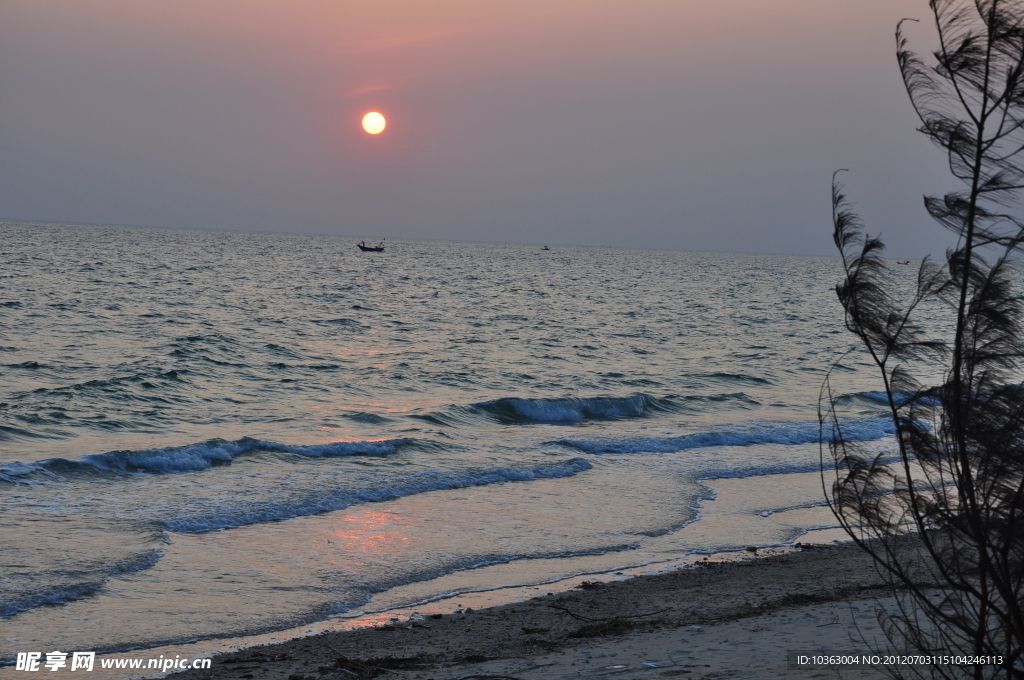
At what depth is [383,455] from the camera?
16656 mm

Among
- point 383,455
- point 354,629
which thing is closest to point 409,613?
point 354,629

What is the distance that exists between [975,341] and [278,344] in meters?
32.1

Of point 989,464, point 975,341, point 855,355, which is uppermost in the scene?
point 975,341

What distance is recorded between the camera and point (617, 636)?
752cm

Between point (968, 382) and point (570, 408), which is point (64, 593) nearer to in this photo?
point (968, 382)

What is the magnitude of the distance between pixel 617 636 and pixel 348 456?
9.86m

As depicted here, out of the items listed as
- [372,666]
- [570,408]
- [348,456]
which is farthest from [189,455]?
[570,408]

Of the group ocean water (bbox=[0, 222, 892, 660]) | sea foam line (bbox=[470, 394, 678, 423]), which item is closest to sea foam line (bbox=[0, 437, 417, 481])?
ocean water (bbox=[0, 222, 892, 660])

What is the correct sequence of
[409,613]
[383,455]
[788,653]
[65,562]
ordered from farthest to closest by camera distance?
[383,455] → [65,562] → [409,613] → [788,653]

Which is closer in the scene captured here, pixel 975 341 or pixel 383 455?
pixel 975 341

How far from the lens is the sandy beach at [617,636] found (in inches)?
255

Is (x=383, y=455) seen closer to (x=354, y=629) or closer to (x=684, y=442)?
(x=684, y=442)

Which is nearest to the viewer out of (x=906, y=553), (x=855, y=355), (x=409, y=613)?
(x=409, y=613)

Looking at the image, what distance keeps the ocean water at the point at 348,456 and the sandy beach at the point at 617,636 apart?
936mm
